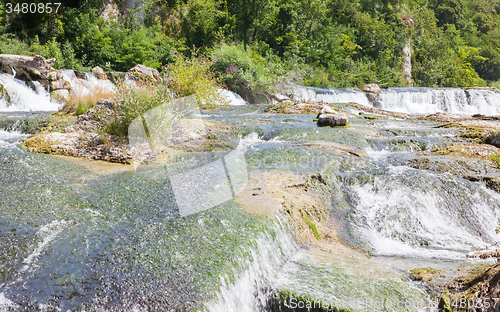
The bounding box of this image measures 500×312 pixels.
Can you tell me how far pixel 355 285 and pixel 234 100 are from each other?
57.5 feet

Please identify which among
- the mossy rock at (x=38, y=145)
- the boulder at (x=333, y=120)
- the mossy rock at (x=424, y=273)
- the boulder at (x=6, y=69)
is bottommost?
the mossy rock at (x=424, y=273)

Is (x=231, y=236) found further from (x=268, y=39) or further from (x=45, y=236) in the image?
(x=268, y=39)

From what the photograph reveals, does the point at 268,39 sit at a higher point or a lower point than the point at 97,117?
higher

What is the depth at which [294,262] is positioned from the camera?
3.92m

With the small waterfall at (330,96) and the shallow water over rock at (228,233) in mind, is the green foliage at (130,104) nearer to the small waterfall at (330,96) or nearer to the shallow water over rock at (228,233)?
the shallow water over rock at (228,233)

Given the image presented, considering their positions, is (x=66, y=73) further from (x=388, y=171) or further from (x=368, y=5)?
(x=368, y=5)

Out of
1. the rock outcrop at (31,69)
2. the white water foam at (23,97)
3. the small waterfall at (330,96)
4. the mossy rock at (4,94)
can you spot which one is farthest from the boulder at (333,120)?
the small waterfall at (330,96)

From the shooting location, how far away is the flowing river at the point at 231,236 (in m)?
2.81

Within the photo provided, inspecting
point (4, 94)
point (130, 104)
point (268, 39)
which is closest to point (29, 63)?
point (4, 94)

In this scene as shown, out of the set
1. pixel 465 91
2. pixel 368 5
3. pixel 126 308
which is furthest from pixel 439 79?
pixel 126 308

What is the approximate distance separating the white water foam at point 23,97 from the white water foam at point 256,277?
40.9 ft

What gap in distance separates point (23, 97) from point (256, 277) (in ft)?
44.4

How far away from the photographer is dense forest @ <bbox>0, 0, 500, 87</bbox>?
20.8 m

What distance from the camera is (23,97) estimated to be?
44.3 ft
